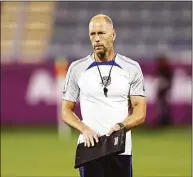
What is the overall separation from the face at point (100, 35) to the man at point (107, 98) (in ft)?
0.05

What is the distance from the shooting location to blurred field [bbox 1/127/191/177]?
13297 millimetres

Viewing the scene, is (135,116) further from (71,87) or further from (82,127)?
(71,87)

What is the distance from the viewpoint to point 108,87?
6.68 meters

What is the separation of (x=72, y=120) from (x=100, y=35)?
77cm

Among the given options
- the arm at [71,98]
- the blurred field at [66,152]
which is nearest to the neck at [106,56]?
the arm at [71,98]

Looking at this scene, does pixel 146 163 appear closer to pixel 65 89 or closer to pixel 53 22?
pixel 65 89

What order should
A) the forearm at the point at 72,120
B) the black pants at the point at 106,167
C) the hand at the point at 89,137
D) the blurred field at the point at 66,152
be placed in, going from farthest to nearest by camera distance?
the blurred field at the point at 66,152, the black pants at the point at 106,167, the forearm at the point at 72,120, the hand at the point at 89,137

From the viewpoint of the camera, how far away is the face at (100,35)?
6.55m

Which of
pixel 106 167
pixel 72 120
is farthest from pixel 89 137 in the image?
pixel 106 167

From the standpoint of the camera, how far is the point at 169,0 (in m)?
25.9

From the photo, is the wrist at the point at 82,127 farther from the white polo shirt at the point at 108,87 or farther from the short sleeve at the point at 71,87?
the short sleeve at the point at 71,87

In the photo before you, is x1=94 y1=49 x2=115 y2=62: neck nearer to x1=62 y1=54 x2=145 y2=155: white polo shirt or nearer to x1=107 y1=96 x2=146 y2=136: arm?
x1=62 y1=54 x2=145 y2=155: white polo shirt

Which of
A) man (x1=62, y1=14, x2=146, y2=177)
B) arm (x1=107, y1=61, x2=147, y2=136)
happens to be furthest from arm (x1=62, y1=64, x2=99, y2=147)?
arm (x1=107, y1=61, x2=147, y2=136)

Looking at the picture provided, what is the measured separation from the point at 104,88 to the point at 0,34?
19.9 m
